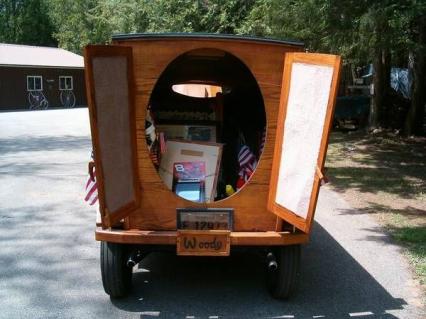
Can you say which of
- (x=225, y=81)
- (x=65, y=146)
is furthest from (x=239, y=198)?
(x=65, y=146)

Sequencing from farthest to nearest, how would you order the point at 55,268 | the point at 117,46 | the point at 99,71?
the point at 55,268 < the point at 117,46 < the point at 99,71

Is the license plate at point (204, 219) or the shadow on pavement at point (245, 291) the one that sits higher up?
the license plate at point (204, 219)

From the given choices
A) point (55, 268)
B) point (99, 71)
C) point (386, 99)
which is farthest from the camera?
point (386, 99)

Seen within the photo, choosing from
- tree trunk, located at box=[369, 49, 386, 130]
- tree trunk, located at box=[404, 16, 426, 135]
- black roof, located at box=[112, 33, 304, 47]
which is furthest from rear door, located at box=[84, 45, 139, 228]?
tree trunk, located at box=[369, 49, 386, 130]

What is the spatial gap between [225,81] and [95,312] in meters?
3.29

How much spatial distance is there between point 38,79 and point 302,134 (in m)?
34.7

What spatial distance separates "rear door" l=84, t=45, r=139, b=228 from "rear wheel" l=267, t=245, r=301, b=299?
1243 millimetres

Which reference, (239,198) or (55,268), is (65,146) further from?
(239,198)

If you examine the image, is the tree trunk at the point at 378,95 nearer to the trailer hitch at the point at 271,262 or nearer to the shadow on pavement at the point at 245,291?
the shadow on pavement at the point at 245,291

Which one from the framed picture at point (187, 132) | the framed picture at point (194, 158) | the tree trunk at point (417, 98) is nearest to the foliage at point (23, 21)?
the tree trunk at point (417, 98)

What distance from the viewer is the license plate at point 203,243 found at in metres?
4.31

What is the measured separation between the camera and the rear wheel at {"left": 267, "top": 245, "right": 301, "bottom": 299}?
4.51 meters

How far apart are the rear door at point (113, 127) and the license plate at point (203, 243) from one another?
1.50 ft

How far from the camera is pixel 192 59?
220 inches
